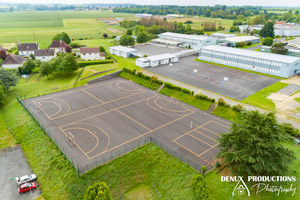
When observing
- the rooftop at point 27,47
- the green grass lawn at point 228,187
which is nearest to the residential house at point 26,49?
the rooftop at point 27,47

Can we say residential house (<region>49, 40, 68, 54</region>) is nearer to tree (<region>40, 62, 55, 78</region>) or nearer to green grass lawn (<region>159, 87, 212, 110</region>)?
tree (<region>40, 62, 55, 78</region>)

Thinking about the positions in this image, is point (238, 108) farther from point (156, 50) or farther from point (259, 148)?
point (156, 50)

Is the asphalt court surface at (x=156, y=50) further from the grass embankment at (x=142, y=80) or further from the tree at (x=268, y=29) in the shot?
the tree at (x=268, y=29)

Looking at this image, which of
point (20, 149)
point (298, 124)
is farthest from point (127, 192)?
point (298, 124)

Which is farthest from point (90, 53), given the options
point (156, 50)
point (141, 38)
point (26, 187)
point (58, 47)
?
point (26, 187)

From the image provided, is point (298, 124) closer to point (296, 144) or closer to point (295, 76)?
point (296, 144)

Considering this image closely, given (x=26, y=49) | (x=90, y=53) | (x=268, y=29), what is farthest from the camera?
(x=268, y=29)

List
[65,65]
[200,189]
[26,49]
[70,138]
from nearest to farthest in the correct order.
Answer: [200,189] → [70,138] → [65,65] → [26,49]
